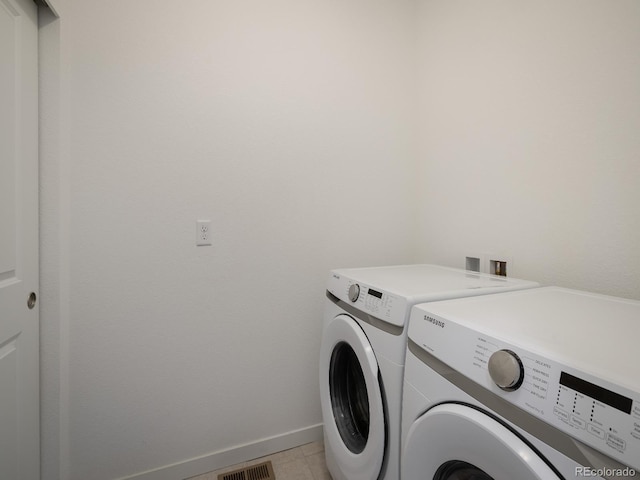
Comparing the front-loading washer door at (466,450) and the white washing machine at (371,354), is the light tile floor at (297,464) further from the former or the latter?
the front-loading washer door at (466,450)

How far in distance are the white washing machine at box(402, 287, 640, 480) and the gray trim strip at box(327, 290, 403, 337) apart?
74 millimetres

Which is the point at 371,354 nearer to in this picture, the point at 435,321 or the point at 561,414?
the point at 435,321

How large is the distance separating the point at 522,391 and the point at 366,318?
0.48 metres

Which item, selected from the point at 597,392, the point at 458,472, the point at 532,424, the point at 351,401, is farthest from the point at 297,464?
the point at 597,392

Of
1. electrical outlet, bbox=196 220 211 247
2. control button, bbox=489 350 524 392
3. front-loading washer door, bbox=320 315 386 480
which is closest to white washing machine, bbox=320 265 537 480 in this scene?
front-loading washer door, bbox=320 315 386 480

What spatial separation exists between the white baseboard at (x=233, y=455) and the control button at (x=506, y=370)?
51.5 inches

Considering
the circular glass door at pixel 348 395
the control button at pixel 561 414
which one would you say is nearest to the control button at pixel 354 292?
the circular glass door at pixel 348 395

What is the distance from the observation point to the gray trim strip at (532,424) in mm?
375

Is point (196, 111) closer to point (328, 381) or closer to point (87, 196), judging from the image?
point (87, 196)

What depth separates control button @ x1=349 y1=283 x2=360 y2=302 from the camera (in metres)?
0.96

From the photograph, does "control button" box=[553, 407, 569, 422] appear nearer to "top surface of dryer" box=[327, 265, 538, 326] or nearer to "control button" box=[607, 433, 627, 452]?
"control button" box=[607, 433, 627, 452]

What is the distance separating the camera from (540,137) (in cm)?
109

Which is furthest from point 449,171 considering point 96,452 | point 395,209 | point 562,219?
point 96,452

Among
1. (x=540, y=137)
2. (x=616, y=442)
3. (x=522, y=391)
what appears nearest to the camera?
(x=616, y=442)
